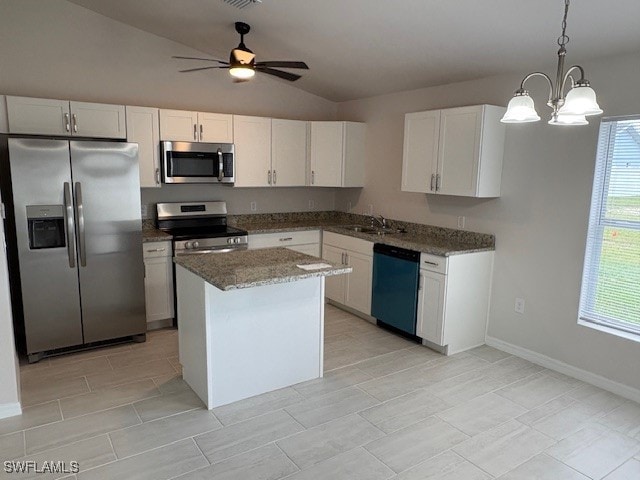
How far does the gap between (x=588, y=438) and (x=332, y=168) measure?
3.68m

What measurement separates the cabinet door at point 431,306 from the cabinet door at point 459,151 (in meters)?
0.81


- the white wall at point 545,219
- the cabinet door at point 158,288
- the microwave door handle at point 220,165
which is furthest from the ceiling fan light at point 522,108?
the cabinet door at point 158,288

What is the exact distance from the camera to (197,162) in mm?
4617

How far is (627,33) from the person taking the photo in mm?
2807

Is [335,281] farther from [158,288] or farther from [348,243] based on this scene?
[158,288]

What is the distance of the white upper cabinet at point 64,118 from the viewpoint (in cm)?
378

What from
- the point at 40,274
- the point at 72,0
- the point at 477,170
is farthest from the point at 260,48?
the point at 40,274

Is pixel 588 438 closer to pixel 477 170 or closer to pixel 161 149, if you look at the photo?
pixel 477 170

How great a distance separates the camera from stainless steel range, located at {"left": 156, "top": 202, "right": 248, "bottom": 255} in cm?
439

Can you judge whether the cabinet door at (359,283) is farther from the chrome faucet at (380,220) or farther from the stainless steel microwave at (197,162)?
the stainless steel microwave at (197,162)

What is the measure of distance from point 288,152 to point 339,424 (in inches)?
130

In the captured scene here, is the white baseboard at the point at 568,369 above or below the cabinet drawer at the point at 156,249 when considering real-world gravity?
below

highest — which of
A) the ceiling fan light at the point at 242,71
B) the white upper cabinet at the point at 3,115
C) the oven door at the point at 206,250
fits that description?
the ceiling fan light at the point at 242,71

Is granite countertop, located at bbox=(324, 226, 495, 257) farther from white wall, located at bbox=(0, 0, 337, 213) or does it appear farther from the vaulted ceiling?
white wall, located at bbox=(0, 0, 337, 213)
